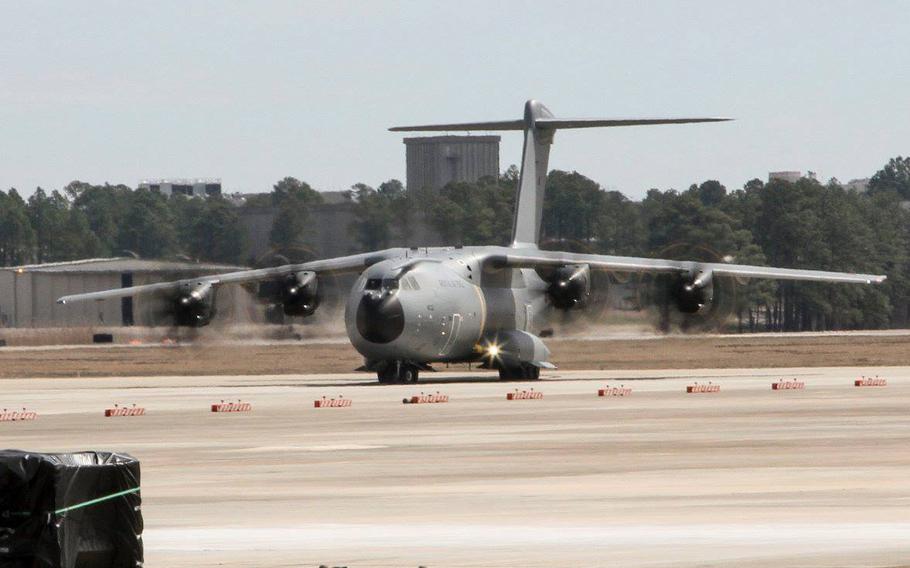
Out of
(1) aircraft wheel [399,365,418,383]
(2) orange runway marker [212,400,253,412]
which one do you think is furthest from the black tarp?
(1) aircraft wheel [399,365,418,383]

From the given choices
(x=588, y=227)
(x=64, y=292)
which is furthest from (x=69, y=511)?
(x=64, y=292)

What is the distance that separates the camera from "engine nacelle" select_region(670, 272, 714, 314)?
61000 mm

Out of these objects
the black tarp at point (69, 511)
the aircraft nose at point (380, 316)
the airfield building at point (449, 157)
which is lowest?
the black tarp at point (69, 511)

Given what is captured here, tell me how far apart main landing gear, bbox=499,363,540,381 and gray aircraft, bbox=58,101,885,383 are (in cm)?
3

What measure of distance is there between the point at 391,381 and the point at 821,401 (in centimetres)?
1851

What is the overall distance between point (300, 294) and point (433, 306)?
218 inches

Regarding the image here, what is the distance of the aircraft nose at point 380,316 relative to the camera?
57406mm

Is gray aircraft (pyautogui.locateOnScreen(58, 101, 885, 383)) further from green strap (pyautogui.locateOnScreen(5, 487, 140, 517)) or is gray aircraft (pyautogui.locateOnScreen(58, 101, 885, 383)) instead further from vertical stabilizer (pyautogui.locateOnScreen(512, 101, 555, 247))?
green strap (pyautogui.locateOnScreen(5, 487, 140, 517))

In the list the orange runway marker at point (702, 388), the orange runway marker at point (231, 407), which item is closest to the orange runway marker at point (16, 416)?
the orange runway marker at point (231, 407)

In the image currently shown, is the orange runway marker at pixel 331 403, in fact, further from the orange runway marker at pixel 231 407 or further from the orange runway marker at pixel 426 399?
the orange runway marker at pixel 231 407

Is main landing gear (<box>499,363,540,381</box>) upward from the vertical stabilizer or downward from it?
downward

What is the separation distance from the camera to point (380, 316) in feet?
188

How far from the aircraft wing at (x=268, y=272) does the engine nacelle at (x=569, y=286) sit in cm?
524

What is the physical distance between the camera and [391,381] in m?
60.8
